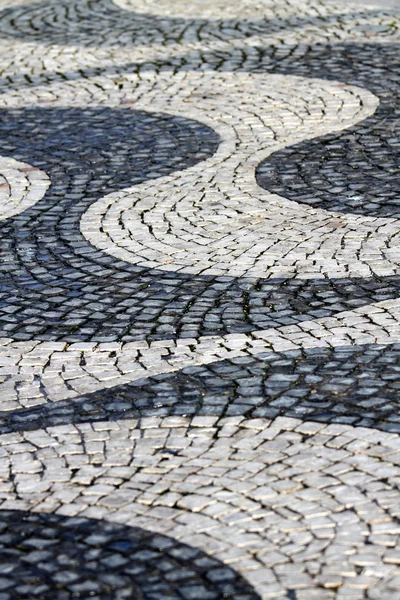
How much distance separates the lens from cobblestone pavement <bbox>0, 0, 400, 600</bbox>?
4.16 metres

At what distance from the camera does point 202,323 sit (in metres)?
6.14

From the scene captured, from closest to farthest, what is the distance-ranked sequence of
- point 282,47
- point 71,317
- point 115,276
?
point 71,317, point 115,276, point 282,47

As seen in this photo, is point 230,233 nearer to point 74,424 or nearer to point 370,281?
point 370,281

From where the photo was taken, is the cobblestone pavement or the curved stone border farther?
the cobblestone pavement

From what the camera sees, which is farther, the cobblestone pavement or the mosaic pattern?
the cobblestone pavement

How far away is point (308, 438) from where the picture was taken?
4867 mm

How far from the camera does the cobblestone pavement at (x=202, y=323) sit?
4.16 metres

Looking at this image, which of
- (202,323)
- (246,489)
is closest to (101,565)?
(246,489)

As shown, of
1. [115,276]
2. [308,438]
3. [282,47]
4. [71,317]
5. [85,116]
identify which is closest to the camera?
[308,438]

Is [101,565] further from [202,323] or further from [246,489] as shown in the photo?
[202,323]

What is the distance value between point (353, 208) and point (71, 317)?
2387mm

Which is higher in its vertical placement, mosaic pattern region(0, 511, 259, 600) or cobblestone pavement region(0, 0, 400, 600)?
cobblestone pavement region(0, 0, 400, 600)

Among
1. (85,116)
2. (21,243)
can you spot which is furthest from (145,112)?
(21,243)

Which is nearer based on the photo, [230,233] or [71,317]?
[71,317]
